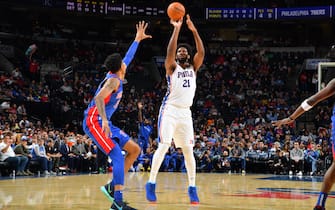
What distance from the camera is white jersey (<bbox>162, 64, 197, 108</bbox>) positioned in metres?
6.54

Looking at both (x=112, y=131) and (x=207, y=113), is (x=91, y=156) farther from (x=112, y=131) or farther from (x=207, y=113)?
(x=112, y=131)

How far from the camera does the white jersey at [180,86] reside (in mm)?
6543

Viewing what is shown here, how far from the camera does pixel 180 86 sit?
6539mm

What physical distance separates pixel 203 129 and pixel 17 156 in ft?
28.5

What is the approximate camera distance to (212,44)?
90.6 feet

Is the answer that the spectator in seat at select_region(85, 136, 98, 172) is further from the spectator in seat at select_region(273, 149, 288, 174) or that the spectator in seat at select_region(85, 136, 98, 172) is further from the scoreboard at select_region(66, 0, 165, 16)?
the scoreboard at select_region(66, 0, 165, 16)

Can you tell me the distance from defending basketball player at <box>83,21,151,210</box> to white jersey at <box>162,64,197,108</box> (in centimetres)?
95

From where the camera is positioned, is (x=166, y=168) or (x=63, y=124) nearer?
(x=166, y=168)

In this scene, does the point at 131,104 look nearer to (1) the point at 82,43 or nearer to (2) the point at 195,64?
(1) the point at 82,43

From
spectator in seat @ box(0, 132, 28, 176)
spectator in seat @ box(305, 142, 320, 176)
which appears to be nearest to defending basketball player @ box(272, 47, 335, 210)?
spectator in seat @ box(0, 132, 28, 176)

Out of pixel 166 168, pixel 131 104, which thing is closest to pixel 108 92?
pixel 166 168

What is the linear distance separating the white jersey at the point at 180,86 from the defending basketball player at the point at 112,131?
946 mm

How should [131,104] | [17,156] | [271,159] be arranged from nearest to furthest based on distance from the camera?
[17,156], [271,159], [131,104]

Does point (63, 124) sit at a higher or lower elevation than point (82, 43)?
lower
